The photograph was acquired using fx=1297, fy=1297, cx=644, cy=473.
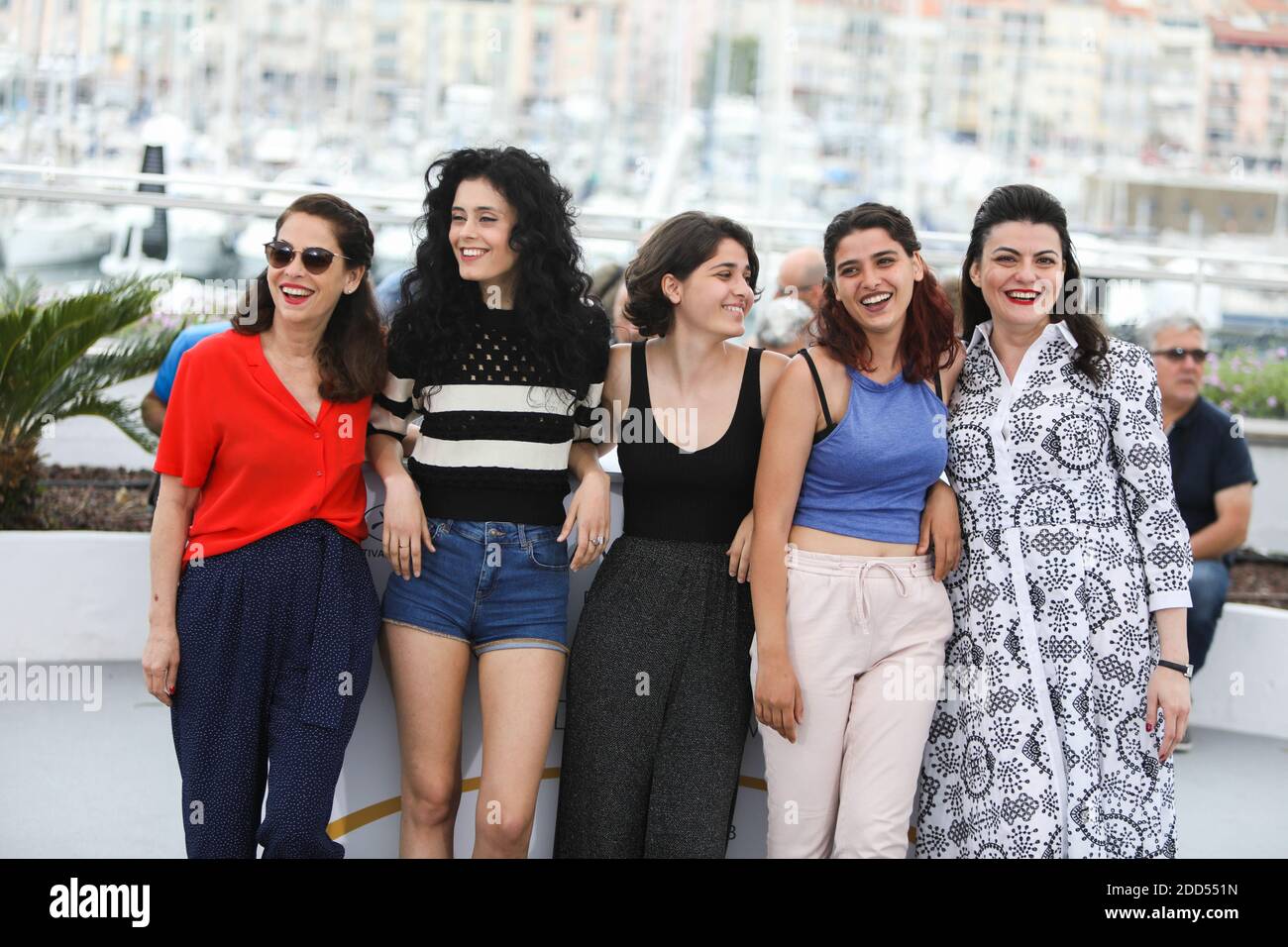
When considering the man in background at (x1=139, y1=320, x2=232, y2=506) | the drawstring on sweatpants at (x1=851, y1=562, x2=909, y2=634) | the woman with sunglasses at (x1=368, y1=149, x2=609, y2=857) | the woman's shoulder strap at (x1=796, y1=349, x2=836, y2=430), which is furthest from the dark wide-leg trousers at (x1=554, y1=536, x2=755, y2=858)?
the man in background at (x1=139, y1=320, x2=232, y2=506)

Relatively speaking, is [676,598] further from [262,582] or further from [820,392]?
[262,582]

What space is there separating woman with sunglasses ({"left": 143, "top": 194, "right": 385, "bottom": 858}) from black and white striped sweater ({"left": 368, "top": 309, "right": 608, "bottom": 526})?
191 millimetres

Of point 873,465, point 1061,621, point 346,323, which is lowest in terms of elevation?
point 1061,621

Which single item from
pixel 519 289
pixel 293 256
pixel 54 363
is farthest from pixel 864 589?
pixel 54 363

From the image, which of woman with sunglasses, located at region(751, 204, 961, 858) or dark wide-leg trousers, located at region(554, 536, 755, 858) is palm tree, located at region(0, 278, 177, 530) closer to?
dark wide-leg trousers, located at region(554, 536, 755, 858)

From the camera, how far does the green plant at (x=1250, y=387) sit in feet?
29.8

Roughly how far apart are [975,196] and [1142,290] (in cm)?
2701

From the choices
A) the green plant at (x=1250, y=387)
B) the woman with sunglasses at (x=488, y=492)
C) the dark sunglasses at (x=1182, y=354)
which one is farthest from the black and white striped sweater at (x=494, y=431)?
the green plant at (x=1250, y=387)

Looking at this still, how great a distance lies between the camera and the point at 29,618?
5297 mm

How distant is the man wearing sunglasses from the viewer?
5148 millimetres

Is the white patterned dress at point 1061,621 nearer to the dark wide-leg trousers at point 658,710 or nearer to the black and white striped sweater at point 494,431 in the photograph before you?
the dark wide-leg trousers at point 658,710

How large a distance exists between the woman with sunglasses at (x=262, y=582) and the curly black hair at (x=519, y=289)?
7.5 inches

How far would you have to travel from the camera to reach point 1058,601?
123 inches

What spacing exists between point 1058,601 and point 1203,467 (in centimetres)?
247
